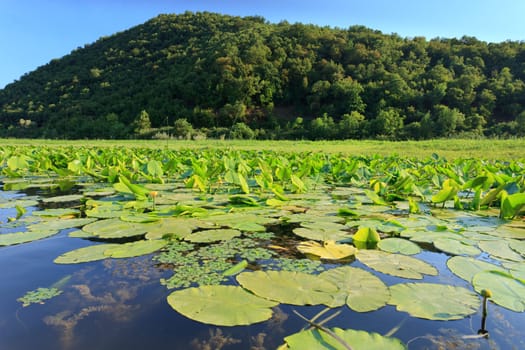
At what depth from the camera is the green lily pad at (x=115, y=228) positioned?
1.30 m

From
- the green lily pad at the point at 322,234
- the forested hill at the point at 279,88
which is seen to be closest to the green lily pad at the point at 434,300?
the green lily pad at the point at 322,234

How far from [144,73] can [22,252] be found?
45626mm

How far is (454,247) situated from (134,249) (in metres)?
1.08

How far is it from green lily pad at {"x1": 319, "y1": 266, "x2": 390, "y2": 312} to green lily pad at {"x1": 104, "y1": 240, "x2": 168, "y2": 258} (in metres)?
0.56

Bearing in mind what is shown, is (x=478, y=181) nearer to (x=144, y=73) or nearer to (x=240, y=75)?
(x=240, y=75)

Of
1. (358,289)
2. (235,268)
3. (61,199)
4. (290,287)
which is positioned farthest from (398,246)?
(61,199)

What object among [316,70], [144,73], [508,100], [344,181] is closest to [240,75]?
[316,70]

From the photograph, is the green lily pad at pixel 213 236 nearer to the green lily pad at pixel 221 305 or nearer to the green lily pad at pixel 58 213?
the green lily pad at pixel 221 305

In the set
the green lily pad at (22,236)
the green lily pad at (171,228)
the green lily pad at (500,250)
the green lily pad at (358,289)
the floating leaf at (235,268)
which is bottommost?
the green lily pad at (500,250)

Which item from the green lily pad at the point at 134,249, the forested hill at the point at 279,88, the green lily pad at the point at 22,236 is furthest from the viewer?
the forested hill at the point at 279,88

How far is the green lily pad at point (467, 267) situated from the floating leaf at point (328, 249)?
29 centimetres

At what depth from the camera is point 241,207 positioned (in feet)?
5.93

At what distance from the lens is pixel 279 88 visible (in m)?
38.4

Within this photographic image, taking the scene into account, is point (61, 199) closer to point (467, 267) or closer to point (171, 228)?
point (171, 228)
